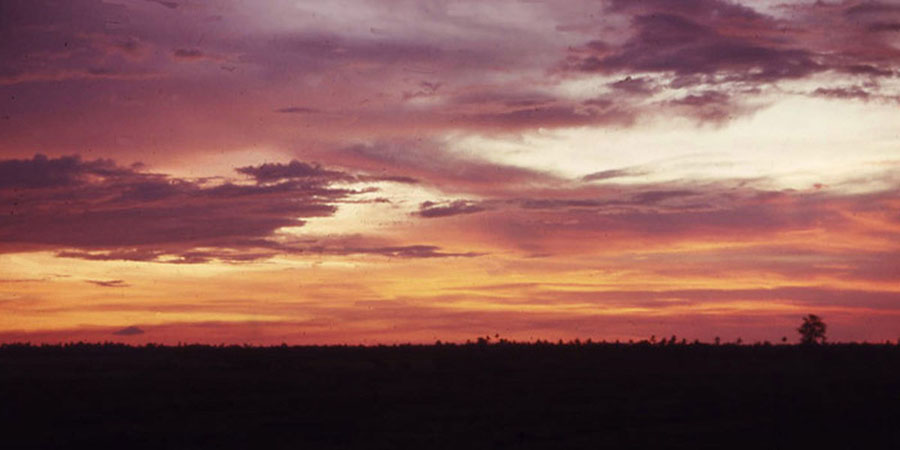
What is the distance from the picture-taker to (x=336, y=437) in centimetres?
3111

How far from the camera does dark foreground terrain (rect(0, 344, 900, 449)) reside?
30.6 meters

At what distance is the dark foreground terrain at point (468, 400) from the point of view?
30.6 meters

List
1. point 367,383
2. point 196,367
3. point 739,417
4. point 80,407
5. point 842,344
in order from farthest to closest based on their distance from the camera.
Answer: point 842,344 < point 196,367 < point 367,383 < point 80,407 < point 739,417

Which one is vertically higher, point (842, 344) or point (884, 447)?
point (842, 344)

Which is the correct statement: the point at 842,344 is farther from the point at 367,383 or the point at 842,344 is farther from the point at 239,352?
the point at 239,352

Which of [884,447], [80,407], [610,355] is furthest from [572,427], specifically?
[610,355]

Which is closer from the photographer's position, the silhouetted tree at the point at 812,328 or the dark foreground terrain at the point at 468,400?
the dark foreground terrain at the point at 468,400

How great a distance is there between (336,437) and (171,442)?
4.74 meters

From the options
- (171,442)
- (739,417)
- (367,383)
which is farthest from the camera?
(367,383)

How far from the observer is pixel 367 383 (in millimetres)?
42406

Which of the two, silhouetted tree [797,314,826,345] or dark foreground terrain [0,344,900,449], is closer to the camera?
dark foreground terrain [0,344,900,449]

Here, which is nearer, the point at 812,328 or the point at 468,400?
the point at 468,400

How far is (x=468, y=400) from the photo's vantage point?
37.5 metres

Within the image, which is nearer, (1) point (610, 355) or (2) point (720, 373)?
(2) point (720, 373)
